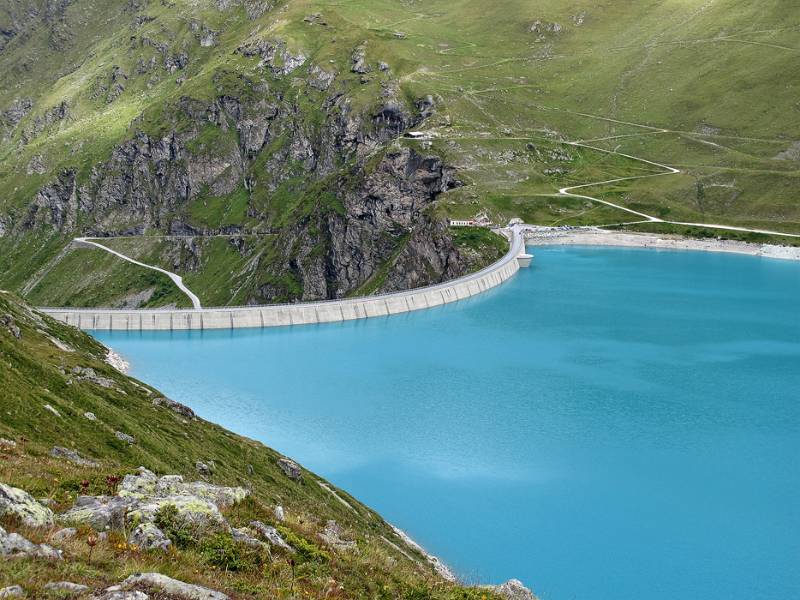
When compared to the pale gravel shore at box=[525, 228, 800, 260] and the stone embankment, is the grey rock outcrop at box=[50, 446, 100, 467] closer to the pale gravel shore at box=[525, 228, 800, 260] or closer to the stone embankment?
the stone embankment

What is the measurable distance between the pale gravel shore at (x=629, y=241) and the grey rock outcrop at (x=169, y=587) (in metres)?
161

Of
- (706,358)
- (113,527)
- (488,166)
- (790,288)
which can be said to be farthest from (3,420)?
(488,166)

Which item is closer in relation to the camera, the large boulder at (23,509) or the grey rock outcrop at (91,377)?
the large boulder at (23,509)

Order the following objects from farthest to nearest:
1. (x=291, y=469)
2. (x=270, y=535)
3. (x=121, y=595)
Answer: (x=291, y=469) < (x=270, y=535) < (x=121, y=595)

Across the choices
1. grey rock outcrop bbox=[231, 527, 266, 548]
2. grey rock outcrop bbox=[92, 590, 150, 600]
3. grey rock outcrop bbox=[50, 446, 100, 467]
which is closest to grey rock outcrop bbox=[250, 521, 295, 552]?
grey rock outcrop bbox=[231, 527, 266, 548]

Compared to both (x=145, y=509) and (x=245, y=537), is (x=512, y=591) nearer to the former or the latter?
(x=245, y=537)

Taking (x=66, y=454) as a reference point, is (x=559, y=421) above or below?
below

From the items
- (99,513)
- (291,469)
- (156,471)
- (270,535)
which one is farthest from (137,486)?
(291,469)

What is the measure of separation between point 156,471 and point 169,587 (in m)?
19.1

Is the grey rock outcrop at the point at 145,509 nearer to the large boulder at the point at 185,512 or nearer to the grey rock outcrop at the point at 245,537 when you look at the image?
the large boulder at the point at 185,512

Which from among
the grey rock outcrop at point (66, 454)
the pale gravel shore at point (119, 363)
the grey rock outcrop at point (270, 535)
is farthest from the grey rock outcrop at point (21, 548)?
the pale gravel shore at point (119, 363)

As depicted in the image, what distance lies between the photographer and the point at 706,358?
324 feet

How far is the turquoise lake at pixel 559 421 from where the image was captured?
52.4m

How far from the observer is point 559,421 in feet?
250
